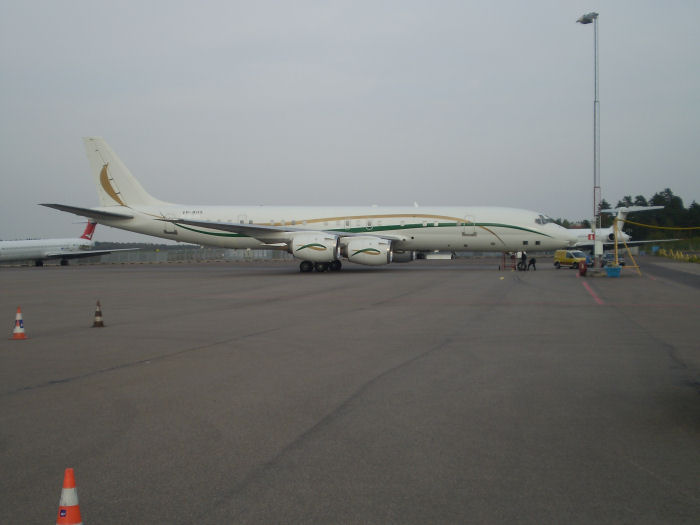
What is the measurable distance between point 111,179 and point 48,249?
103 ft

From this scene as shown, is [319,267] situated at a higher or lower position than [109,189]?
lower

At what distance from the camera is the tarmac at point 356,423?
3.78m

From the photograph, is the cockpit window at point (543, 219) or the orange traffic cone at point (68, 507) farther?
the cockpit window at point (543, 219)

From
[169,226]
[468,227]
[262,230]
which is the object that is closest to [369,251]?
[262,230]

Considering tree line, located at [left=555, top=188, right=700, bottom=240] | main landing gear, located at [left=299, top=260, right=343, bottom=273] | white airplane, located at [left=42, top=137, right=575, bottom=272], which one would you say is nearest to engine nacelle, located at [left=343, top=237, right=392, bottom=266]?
white airplane, located at [left=42, top=137, right=575, bottom=272]

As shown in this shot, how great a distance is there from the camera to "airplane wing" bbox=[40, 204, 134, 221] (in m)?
31.4

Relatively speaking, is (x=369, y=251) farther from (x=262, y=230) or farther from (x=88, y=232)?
(x=88, y=232)

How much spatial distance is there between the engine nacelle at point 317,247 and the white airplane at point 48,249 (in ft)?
103

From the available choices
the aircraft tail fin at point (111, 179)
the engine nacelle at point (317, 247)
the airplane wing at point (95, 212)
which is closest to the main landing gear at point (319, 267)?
the engine nacelle at point (317, 247)

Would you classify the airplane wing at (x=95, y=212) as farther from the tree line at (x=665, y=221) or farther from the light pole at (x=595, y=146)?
the tree line at (x=665, y=221)

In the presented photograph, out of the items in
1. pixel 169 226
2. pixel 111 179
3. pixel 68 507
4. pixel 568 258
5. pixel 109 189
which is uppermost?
pixel 111 179

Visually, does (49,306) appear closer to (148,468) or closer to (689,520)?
(148,468)

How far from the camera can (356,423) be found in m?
5.41

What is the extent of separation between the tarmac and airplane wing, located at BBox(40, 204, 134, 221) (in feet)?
70.2
